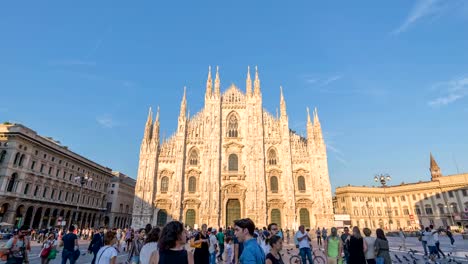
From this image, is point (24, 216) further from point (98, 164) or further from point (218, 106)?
point (218, 106)

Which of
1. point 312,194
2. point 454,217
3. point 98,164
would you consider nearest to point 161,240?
point 312,194

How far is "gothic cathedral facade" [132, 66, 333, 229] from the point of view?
33156mm

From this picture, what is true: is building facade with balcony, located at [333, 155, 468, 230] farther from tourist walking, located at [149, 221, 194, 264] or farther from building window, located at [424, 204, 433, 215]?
tourist walking, located at [149, 221, 194, 264]

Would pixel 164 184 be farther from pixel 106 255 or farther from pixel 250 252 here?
pixel 250 252

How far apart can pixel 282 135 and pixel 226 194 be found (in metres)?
11.2

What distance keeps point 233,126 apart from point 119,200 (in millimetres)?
34712

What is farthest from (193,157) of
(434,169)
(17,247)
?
(434,169)

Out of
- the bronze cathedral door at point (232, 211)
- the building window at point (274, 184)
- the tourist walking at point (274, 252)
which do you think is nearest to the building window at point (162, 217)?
the bronze cathedral door at point (232, 211)

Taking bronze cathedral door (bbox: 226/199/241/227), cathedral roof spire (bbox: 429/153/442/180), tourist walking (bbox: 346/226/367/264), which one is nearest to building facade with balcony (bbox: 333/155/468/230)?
cathedral roof spire (bbox: 429/153/442/180)

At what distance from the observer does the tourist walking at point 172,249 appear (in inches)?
115

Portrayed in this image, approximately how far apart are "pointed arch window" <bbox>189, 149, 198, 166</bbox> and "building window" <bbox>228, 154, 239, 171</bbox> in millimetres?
4721

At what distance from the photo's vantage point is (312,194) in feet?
111

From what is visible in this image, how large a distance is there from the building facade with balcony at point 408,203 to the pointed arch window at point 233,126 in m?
32.7

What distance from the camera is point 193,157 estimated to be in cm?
3641
